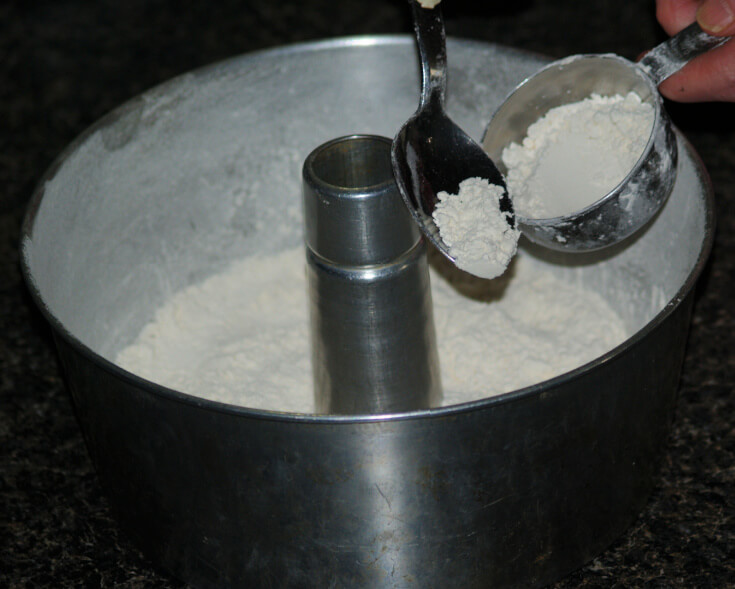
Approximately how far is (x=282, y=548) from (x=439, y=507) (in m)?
0.10

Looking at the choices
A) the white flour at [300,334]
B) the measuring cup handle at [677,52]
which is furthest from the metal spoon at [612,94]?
the white flour at [300,334]

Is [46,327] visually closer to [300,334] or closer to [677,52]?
[300,334]

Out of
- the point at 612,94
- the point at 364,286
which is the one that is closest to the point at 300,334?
the point at 364,286

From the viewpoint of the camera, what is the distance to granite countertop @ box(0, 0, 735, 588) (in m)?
0.71

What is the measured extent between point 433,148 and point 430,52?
66 millimetres

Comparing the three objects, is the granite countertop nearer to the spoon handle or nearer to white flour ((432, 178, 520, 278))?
white flour ((432, 178, 520, 278))

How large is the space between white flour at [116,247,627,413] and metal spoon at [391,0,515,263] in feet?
0.53

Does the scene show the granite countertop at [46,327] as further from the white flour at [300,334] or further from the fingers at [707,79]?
the fingers at [707,79]

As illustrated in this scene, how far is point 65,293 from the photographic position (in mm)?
804

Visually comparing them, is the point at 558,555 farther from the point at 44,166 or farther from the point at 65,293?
the point at 44,166

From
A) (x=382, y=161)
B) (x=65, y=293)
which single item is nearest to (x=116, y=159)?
(x=65, y=293)

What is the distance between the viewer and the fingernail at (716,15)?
0.68 meters

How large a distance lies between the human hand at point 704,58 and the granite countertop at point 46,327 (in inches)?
8.7

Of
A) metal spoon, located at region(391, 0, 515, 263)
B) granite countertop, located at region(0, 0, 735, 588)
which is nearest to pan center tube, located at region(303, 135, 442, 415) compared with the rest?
metal spoon, located at region(391, 0, 515, 263)
